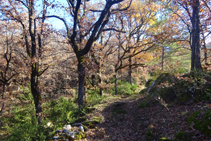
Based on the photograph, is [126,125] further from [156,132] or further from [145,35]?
[145,35]

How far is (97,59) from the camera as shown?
13734 millimetres

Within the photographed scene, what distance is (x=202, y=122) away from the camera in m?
3.97

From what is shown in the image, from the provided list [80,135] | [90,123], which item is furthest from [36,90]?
[80,135]

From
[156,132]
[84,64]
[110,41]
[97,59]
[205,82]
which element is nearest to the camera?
[156,132]

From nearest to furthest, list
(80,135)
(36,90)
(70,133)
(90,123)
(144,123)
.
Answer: (70,133)
(80,135)
(144,123)
(90,123)
(36,90)

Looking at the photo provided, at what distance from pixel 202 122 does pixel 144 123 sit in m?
2.99

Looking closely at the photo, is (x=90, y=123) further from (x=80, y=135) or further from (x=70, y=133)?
(x=70, y=133)

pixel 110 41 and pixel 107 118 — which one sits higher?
pixel 110 41

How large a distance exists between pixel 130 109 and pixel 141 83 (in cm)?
1263

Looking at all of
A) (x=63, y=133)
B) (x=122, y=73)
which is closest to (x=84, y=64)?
(x=63, y=133)

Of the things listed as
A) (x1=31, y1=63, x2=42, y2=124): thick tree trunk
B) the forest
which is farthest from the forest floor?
(x1=31, y1=63, x2=42, y2=124): thick tree trunk

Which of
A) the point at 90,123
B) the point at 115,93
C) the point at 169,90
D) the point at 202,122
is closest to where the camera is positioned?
the point at 202,122

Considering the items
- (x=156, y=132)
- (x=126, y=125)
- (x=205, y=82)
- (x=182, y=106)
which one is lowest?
(x=126, y=125)

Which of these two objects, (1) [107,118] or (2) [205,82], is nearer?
(2) [205,82]
